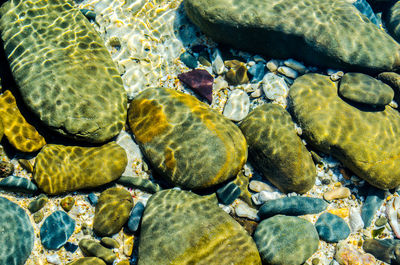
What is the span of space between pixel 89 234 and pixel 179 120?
2.02 metres

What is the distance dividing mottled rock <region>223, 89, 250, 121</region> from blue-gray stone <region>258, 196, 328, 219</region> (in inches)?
57.0

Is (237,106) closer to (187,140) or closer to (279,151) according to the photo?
(279,151)

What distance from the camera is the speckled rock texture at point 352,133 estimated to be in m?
4.83

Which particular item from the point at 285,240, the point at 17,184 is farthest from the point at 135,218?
the point at 285,240

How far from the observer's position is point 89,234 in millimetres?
4344

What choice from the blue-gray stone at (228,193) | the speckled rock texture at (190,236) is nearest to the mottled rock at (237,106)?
the blue-gray stone at (228,193)

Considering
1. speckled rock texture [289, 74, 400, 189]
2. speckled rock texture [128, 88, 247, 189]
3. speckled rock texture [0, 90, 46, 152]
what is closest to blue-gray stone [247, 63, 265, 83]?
speckled rock texture [289, 74, 400, 189]

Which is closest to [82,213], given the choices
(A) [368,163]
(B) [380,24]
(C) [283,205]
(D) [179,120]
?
(D) [179,120]

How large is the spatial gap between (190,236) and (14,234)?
87.4 inches

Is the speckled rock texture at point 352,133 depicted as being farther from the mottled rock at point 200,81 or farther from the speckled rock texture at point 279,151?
the mottled rock at point 200,81

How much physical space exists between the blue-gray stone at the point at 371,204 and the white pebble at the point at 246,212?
1.68 metres

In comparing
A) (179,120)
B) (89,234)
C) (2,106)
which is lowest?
(89,234)

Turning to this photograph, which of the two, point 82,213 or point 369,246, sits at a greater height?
point 82,213

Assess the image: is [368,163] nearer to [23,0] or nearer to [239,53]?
[239,53]
